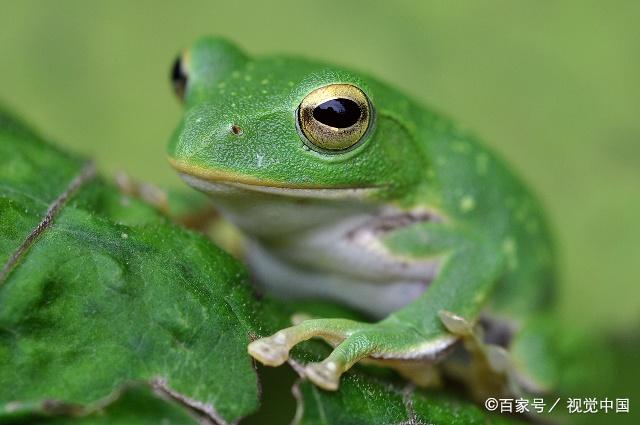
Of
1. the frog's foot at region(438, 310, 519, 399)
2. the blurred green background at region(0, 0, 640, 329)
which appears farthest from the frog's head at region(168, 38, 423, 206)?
the blurred green background at region(0, 0, 640, 329)

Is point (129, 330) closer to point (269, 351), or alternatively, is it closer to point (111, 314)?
point (111, 314)

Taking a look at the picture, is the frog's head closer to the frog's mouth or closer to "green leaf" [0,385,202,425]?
the frog's mouth

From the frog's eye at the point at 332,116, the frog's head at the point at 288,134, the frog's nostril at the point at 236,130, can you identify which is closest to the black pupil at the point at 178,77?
the frog's head at the point at 288,134

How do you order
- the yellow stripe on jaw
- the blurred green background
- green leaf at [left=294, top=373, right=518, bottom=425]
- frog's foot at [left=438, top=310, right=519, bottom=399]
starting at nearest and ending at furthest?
1. green leaf at [left=294, top=373, right=518, bottom=425]
2. the yellow stripe on jaw
3. frog's foot at [left=438, top=310, right=519, bottom=399]
4. the blurred green background

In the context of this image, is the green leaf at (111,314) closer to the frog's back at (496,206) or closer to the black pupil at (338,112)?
the black pupil at (338,112)

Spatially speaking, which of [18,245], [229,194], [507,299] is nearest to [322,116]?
[229,194]

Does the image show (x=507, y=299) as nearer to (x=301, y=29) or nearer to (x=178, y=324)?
(x=178, y=324)
